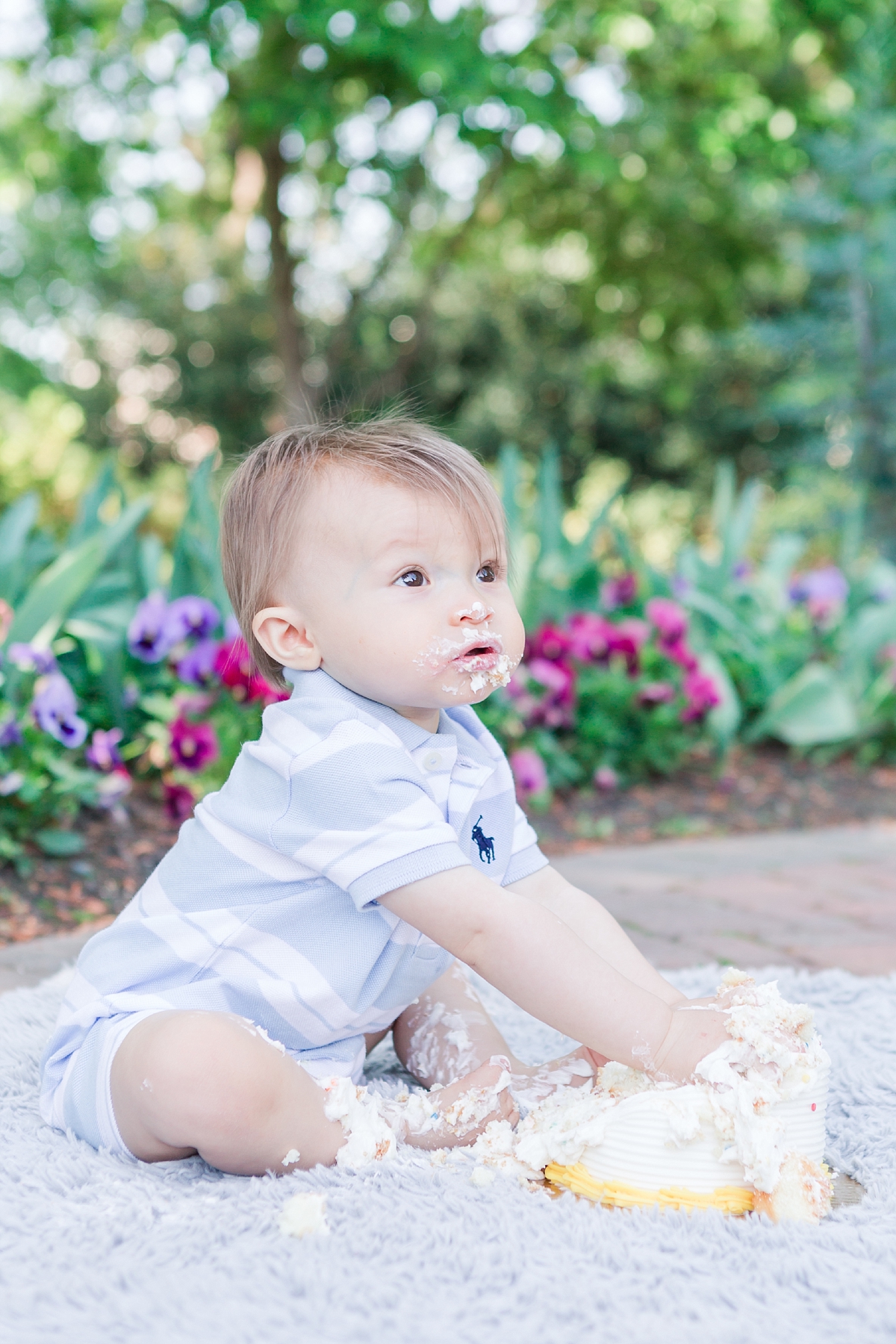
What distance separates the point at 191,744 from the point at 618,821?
143 cm

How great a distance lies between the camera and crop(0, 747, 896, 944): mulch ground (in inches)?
97.7

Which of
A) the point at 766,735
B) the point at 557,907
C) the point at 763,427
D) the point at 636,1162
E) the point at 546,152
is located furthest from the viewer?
the point at 763,427

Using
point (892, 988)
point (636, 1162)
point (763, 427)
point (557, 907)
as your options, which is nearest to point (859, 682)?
point (892, 988)

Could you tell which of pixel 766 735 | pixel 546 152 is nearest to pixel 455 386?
pixel 546 152

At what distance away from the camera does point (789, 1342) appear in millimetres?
976

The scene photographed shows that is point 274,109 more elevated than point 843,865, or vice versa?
point 274,109

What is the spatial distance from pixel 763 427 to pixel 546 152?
772 centimetres

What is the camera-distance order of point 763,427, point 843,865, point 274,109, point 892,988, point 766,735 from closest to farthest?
point 892,988
point 843,865
point 766,735
point 274,109
point 763,427

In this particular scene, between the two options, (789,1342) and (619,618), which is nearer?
(789,1342)

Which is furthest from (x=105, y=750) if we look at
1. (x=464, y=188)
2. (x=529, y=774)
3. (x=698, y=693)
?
(x=464, y=188)

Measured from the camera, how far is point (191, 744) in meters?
2.79

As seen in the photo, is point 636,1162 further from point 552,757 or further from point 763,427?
point 763,427

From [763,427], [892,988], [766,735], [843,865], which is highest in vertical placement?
[892,988]

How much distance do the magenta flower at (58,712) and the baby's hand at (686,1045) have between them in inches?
63.9
